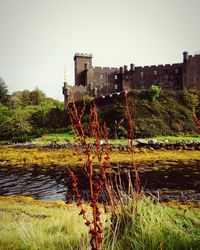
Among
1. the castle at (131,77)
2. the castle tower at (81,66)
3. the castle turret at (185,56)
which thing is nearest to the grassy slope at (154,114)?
the castle at (131,77)

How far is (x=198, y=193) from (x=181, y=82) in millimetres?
49071

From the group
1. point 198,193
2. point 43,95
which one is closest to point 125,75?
point 43,95

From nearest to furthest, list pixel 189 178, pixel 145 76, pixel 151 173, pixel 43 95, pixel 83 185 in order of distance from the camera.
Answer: pixel 83 185
pixel 189 178
pixel 151 173
pixel 145 76
pixel 43 95

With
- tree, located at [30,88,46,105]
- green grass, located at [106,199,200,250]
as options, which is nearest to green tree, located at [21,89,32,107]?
tree, located at [30,88,46,105]

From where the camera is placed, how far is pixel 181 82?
59719 mm

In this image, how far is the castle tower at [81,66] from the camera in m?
68.1

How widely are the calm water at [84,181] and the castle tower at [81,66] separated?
47.3m

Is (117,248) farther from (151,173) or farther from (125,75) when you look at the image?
(125,75)

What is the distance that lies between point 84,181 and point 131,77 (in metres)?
50.9

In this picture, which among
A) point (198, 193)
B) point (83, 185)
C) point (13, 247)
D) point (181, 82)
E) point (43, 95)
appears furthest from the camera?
point (43, 95)

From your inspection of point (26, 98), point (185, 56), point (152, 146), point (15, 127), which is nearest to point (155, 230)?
point (152, 146)

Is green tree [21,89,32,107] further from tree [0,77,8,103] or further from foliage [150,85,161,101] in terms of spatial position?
foliage [150,85,161,101]

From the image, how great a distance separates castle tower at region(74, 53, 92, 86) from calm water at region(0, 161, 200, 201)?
47.3m

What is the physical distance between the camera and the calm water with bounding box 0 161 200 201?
1395cm
